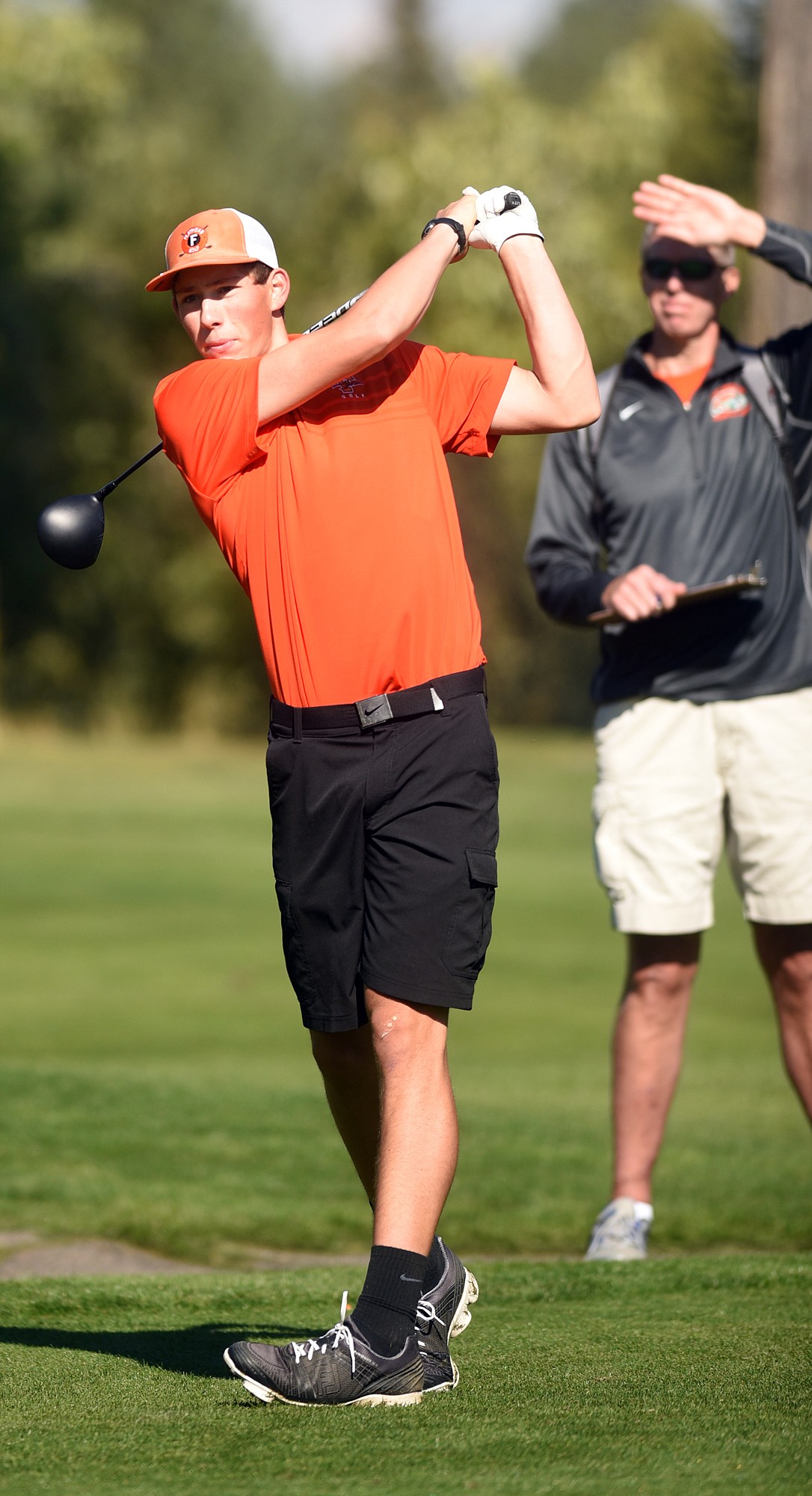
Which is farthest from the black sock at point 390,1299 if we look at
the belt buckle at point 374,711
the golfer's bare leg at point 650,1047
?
the golfer's bare leg at point 650,1047

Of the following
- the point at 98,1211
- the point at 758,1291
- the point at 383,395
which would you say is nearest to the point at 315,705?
the point at 383,395

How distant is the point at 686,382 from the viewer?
5.29 metres

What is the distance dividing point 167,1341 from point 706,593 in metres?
2.23

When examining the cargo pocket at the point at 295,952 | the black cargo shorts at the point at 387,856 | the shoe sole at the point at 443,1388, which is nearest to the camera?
the shoe sole at the point at 443,1388

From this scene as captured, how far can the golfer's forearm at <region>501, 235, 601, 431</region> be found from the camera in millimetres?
3648

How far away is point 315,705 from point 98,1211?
8.71ft

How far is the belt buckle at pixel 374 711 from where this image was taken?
138 inches

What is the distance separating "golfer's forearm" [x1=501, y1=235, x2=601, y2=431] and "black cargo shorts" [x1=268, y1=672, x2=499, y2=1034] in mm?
603

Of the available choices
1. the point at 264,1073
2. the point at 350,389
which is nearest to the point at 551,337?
the point at 350,389

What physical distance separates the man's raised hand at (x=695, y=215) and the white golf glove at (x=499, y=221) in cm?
137

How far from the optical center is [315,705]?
355 cm

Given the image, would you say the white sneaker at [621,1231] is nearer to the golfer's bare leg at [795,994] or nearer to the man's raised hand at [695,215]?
the golfer's bare leg at [795,994]

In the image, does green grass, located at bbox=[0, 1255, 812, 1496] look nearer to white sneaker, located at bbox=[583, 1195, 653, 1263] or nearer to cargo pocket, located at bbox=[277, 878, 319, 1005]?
white sneaker, located at bbox=[583, 1195, 653, 1263]

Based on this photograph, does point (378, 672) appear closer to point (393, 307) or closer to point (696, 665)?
point (393, 307)
